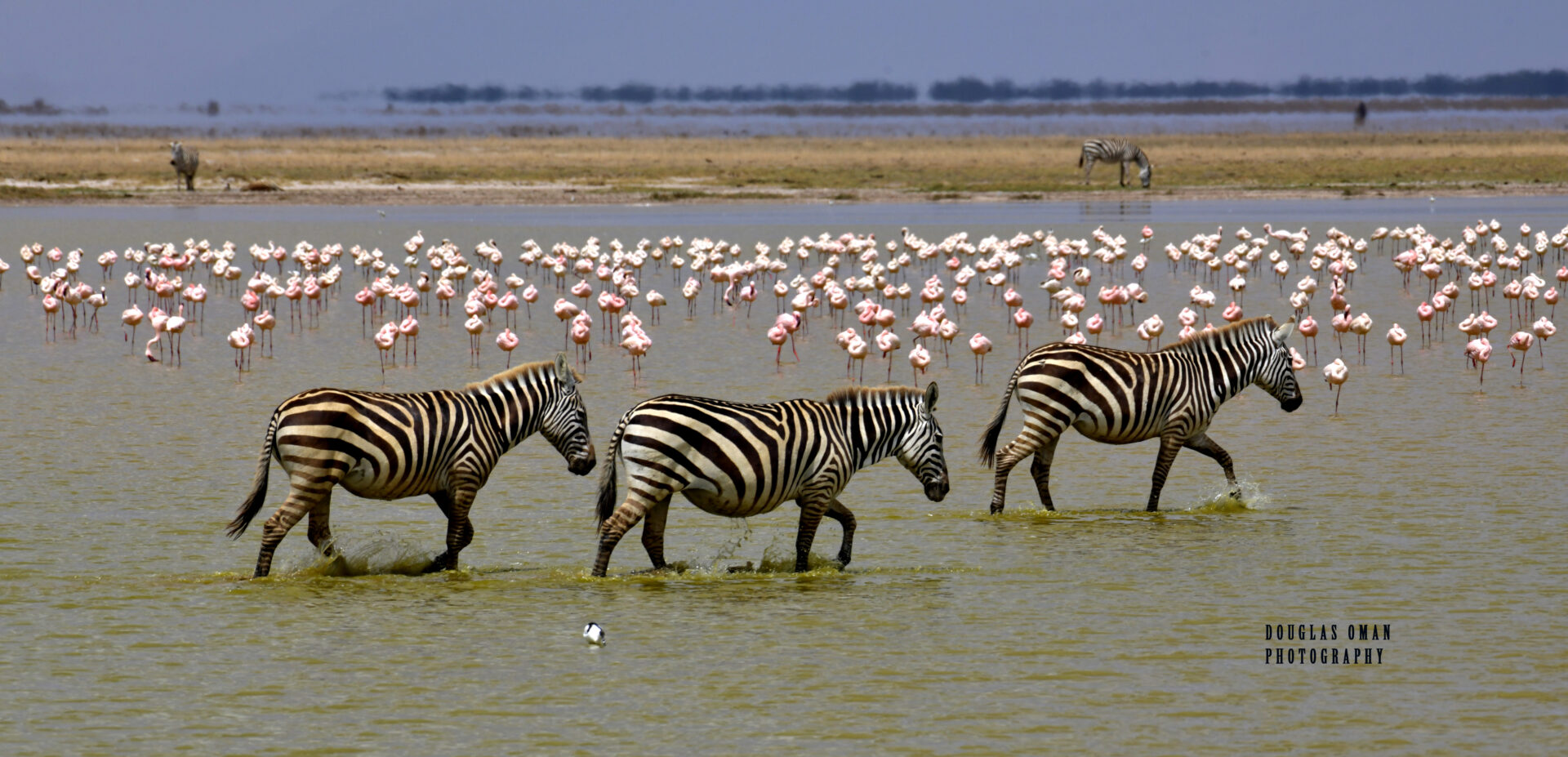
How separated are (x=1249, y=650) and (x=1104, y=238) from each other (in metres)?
22.0

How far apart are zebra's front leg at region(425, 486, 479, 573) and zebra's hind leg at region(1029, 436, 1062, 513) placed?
4369 mm

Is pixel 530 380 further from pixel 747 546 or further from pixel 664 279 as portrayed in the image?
pixel 664 279

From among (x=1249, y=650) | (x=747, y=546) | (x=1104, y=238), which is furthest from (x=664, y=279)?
(x=1249, y=650)

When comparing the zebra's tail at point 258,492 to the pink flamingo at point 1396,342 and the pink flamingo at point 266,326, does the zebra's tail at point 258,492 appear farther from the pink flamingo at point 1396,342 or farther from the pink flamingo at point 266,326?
the pink flamingo at point 1396,342

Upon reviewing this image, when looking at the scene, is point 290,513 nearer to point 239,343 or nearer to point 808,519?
point 808,519

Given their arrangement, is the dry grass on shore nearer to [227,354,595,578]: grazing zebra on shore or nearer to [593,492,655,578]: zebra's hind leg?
[227,354,595,578]: grazing zebra on shore

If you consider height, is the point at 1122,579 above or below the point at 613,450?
below

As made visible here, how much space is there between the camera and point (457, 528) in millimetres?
11836

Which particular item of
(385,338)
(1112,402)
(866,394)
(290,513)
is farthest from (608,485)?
(385,338)

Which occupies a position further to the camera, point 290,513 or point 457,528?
point 457,528

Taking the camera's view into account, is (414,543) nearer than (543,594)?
No

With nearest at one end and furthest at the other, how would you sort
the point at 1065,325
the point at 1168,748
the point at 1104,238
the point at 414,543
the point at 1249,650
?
1. the point at 1168,748
2. the point at 1249,650
3. the point at 414,543
4. the point at 1065,325
5. the point at 1104,238

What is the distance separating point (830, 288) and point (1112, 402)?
37.3 feet

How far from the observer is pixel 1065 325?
21906 millimetres
